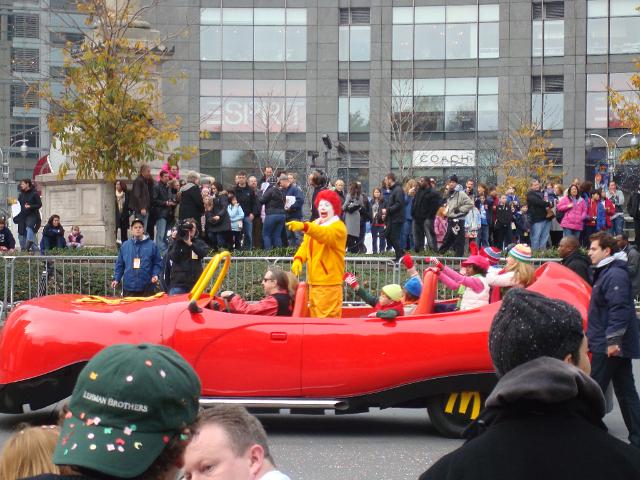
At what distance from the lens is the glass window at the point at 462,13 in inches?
2101

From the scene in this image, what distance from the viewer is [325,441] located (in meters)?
9.63

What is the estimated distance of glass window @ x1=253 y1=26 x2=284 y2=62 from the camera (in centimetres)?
5412

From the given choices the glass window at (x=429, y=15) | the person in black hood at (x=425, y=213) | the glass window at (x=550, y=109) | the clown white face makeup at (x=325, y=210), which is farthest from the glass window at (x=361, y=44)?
the clown white face makeup at (x=325, y=210)

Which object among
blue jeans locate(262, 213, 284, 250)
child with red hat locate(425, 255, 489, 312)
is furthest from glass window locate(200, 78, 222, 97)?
child with red hat locate(425, 255, 489, 312)

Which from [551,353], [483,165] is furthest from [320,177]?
Result: [483,165]

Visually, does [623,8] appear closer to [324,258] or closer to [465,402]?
[324,258]

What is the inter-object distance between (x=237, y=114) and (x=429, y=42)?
368 inches

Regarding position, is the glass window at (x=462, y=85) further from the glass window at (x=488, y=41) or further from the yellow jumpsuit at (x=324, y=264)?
the yellow jumpsuit at (x=324, y=264)

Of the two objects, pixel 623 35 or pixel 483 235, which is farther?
pixel 623 35

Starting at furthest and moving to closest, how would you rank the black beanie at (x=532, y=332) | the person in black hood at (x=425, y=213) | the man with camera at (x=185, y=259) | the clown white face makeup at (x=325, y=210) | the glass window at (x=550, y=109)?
the glass window at (x=550, y=109), the person in black hood at (x=425, y=213), the man with camera at (x=185, y=259), the clown white face makeup at (x=325, y=210), the black beanie at (x=532, y=332)

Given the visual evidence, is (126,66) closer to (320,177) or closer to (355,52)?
(320,177)

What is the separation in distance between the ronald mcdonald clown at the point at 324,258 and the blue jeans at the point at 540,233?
1326 cm

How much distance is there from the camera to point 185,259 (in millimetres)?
14648

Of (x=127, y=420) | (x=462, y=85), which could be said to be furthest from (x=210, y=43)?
(x=127, y=420)
